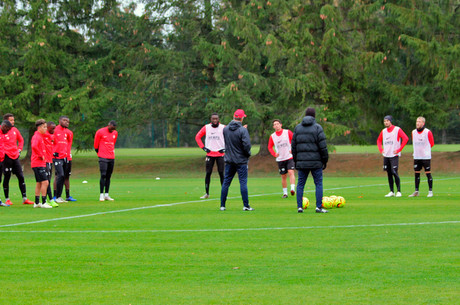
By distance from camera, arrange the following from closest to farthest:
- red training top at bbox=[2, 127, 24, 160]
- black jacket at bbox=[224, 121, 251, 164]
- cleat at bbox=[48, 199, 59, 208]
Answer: black jacket at bbox=[224, 121, 251, 164], cleat at bbox=[48, 199, 59, 208], red training top at bbox=[2, 127, 24, 160]

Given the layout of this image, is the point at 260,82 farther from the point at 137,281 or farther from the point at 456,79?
the point at 137,281

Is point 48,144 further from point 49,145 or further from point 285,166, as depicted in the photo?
point 285,166

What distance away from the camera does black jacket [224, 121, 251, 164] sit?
50.0ft

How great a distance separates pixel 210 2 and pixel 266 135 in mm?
9049

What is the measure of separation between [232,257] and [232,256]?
0.08 metres

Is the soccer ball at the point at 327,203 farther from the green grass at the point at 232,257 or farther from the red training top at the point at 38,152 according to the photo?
the red training top at the point at 38,152

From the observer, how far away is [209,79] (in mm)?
44062

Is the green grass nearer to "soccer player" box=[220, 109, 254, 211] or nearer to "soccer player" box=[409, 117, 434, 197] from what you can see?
"soccer player" box=[220, 109, 254, 211]

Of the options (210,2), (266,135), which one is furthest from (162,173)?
(210,2)

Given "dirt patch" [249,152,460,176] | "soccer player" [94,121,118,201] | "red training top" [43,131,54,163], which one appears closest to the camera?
"red training top" [43,131,54,163]

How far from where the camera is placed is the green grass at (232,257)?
6.97 meters

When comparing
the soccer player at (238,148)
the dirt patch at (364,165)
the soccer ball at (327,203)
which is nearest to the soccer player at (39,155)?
the soccer player at (238,148)

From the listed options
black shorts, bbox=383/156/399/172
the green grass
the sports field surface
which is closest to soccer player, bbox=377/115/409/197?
black shorts, bbox=383/156/399/172

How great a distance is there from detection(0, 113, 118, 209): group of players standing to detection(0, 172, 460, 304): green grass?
146 cm
